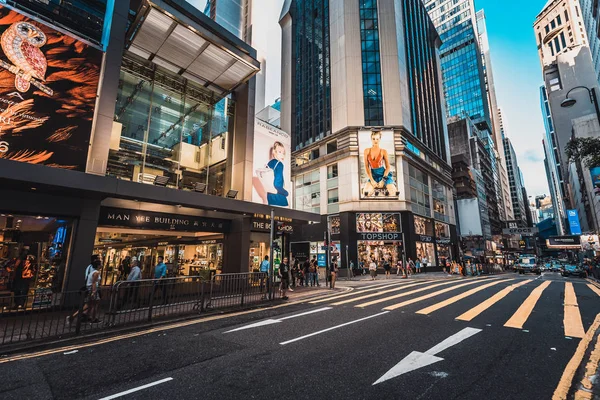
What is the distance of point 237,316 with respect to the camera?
959 cm

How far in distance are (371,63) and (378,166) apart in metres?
16.8

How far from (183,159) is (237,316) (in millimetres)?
10957

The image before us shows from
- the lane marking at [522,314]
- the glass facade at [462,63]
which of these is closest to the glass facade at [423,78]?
the lane marking at [522,314]

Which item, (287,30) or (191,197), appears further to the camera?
(287,30)

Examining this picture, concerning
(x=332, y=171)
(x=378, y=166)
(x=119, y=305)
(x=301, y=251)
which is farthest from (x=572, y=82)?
(x=119, y=305)

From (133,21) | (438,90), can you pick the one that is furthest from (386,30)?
(133,21)

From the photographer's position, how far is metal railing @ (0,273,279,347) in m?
7.54

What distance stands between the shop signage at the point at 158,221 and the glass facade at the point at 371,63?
99.4ft

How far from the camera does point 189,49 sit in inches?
617

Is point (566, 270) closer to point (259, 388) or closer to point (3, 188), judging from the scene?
point (259, 388)

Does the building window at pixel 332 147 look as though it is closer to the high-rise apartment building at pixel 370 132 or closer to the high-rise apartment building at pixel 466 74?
A: the high-rise apartment building at pixel 370 132

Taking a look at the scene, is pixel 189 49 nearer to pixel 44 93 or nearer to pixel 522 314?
pixel 44 93

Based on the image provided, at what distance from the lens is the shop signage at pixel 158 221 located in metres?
12.6

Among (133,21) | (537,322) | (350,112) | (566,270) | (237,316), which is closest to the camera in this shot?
(537,322)
